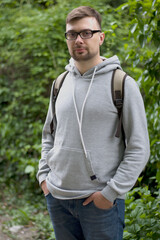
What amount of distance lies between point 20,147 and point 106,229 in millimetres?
3813

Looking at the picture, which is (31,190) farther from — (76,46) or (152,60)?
(76,46)

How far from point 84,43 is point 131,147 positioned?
0.65 meters

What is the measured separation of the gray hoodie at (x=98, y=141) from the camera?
6.21 ft

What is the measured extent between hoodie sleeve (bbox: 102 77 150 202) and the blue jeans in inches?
5.2

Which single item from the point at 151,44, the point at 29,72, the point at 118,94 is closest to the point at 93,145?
the point at 118,94

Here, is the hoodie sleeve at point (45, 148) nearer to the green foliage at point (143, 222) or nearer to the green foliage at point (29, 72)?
the green foliage at point (143, 222)

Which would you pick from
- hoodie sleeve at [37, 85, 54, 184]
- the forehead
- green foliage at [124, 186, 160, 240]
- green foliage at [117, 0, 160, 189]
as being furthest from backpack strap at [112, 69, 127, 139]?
green foliage at [124, 186, 160, 240]

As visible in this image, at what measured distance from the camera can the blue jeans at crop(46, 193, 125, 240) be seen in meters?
1.93

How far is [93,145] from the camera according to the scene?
6.35 feet

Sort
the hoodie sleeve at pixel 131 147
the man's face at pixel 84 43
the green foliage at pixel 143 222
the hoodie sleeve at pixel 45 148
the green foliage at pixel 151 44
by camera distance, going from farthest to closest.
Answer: the green foliage at pixel 143 222
the green foliage at pixel 151 44
the hoodie sleeve at pixel 45 148
the man's face at pixel 84 43
the hoodie sleeve at pixel 131 147

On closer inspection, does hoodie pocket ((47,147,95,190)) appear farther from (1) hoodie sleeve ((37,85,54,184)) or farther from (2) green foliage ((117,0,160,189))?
(2) green foliage ((117,0,160,189))

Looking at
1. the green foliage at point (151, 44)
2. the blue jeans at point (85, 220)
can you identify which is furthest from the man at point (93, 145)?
the green foliage at point (151, 44)

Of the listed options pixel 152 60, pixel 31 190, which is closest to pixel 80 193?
pixel 152 60

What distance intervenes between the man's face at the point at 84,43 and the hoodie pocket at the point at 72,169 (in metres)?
0.55
